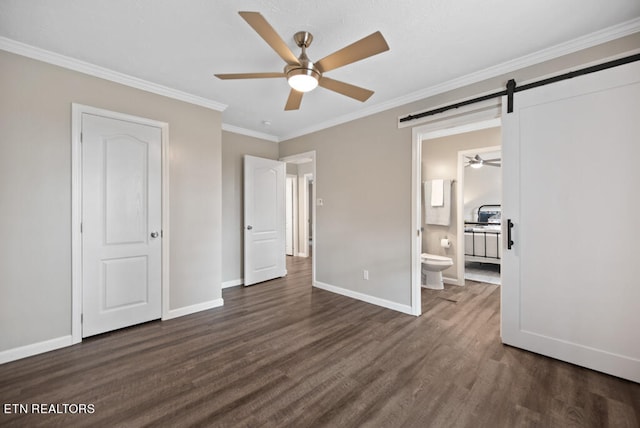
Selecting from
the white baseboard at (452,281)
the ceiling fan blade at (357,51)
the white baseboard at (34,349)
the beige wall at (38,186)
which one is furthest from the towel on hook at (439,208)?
the white baseboard at (34,349)

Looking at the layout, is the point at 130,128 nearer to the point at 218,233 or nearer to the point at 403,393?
the point at 218,233

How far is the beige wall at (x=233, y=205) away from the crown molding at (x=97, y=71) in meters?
1.01

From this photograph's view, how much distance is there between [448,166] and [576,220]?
2.59 metres

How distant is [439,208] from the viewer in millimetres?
4531

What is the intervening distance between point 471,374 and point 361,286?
5.82ft

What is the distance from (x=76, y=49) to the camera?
2271 mm

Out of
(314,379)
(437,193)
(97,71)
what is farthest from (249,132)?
(314,379)

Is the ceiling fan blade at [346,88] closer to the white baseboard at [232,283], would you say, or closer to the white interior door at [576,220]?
the white interior door at [576,220]

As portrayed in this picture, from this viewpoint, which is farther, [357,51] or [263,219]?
[263,219]

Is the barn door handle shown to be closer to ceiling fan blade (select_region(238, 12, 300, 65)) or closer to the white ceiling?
the white ceiling

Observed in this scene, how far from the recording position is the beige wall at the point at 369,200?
3.24 meters

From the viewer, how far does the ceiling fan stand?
5.11 feet

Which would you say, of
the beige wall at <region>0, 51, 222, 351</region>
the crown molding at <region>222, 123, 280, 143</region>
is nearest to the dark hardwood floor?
the beige wall at <region>0, 51, 222, 351</region>

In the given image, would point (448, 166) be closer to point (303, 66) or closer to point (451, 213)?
point (451, 213)
